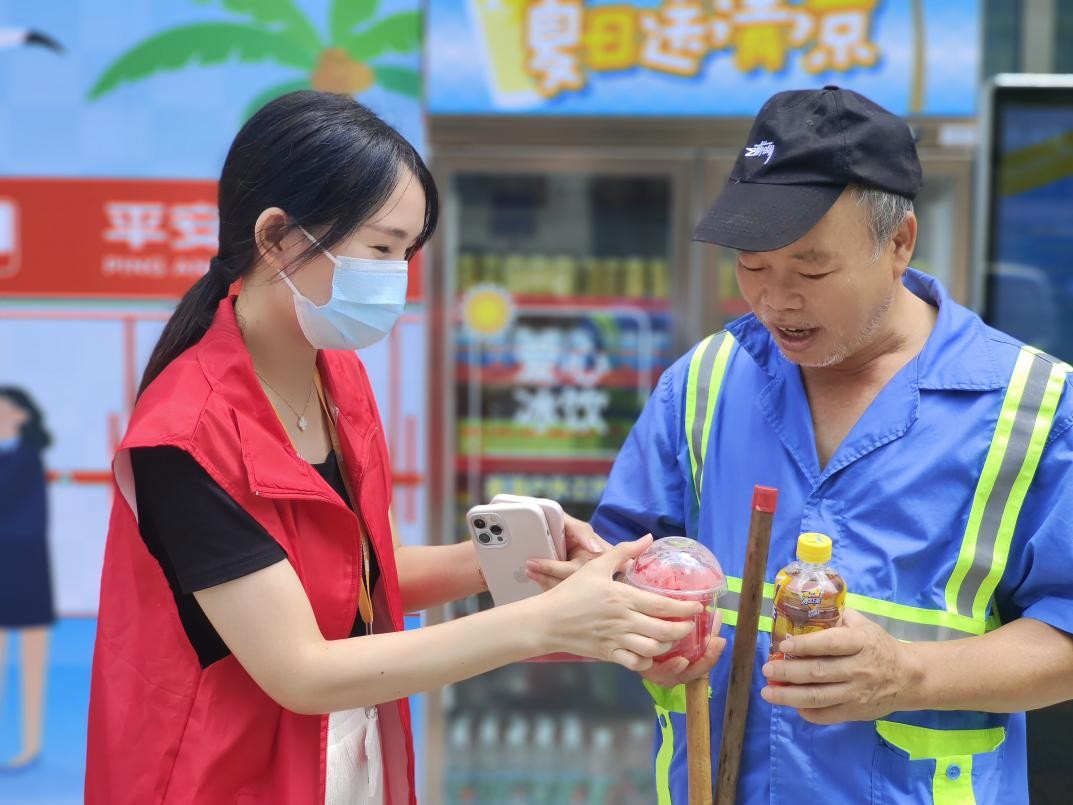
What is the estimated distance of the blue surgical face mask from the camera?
143 cm

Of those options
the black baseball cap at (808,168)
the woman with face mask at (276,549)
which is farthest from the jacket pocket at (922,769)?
the black baseball cap at (808,168)

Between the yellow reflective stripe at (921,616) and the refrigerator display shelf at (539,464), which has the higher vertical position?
the yellow reflective stripe at (921,616)

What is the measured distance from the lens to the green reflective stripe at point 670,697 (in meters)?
1.45

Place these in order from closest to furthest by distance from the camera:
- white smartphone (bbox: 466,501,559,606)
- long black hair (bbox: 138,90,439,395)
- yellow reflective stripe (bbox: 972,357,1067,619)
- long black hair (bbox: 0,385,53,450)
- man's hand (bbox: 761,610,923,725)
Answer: man's hand (bbox: 761,610,923,725), yellow reflective stripe (bbox: 972,357,1067,619), long black hair (bbox: 138,90,439,395), white smartphone (bbox: 466,501,559,606), long black hair (bbox: 0,385,53,450)

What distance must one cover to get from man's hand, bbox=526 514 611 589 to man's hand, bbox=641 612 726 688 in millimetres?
209

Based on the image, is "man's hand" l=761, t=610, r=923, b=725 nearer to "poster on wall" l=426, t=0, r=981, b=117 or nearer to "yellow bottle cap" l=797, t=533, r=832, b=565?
"yellow bottle cap" l=797, t=533, r=832, b=565

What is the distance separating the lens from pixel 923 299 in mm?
1506

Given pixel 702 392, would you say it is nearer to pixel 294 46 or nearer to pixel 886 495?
pixel 886 495

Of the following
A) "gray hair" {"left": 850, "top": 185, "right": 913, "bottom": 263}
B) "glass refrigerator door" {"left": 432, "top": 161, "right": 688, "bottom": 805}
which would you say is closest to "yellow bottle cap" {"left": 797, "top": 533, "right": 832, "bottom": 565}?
"gray hair" {"left": 850, "top": 185, "right": 913, "bottom": 263}

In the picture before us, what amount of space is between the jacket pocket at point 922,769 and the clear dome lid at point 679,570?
0.28m

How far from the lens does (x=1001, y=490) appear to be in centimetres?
128

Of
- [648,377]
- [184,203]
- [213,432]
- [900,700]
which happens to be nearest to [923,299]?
[900,700]

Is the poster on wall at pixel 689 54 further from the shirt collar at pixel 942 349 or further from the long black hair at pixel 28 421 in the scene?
the shirt collar at pixel 942 349

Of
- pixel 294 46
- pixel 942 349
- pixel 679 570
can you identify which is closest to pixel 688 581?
pixel 679 570
